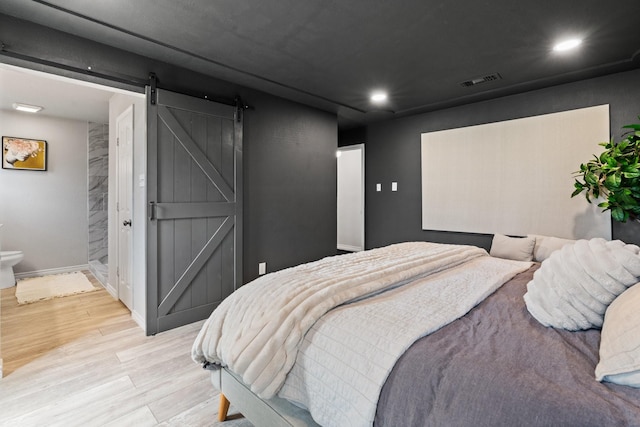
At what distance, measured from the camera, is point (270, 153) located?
3.69 meters

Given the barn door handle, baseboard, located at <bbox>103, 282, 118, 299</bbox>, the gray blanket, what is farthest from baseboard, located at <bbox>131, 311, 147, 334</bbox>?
the gray blanket

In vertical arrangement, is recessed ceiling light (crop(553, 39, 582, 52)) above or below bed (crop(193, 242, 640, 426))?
above

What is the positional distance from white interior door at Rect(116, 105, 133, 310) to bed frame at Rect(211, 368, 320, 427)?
2071 millimetres

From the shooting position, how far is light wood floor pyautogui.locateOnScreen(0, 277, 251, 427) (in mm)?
1744

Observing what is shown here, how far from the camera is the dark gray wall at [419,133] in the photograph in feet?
9.93

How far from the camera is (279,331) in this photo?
3.99 ft

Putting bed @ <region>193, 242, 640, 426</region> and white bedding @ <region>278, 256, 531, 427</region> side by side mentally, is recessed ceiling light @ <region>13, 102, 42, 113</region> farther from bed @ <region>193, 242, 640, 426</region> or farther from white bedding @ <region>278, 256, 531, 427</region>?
white bedding @ <region>278, 256, 531, 427</region>

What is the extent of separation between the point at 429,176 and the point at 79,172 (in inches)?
214

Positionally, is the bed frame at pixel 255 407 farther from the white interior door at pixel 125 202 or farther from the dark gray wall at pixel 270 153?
the white interior door at pixel 125 202

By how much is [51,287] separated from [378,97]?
4.89m

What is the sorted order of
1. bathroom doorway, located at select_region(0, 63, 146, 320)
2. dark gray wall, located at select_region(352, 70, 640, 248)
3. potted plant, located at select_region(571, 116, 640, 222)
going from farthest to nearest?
bathroom doorway, located at select_region(0, 63, 146, 320) < dark gray wall, located at select_region(352, 70, 640, 248) < potted plant, located at select_region(571, 116, 640, 222)

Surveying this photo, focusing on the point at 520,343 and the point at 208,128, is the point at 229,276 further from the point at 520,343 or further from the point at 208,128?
the point at 520,343

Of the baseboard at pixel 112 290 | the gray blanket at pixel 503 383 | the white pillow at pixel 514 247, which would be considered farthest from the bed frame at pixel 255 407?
the white pillow at pixel 514 247

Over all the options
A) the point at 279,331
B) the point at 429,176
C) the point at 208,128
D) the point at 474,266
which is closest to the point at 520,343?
the point at 279,331
